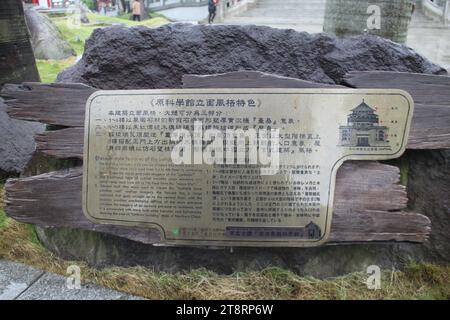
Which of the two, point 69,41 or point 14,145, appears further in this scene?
point 69,41

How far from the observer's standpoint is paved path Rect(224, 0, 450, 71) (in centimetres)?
1111

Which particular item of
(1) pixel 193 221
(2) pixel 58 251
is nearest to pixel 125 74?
(1) pixel 193 221

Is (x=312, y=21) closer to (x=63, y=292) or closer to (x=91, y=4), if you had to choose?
(x=63, y=292)

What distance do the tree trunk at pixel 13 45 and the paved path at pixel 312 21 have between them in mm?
9671

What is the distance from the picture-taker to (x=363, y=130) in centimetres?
222

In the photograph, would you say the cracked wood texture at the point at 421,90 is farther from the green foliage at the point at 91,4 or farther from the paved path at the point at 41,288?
the green foliage at the point at 91,4

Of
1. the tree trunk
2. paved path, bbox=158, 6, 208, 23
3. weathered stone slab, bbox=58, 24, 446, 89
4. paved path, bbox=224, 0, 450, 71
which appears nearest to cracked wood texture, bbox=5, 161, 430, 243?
weathered stone slab, bbox=58, 24, 446, 89

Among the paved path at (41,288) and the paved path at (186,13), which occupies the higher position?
the paved path at (41,288)

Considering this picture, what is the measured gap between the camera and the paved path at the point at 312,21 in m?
11.1

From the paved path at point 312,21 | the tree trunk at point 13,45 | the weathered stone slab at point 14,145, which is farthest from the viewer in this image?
the paved path at point 312,21

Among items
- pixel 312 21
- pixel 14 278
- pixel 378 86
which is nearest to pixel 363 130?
pixel 378 86

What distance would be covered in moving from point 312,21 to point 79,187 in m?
14.1

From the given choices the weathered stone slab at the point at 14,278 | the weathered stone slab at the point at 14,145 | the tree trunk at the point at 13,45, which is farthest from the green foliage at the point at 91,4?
the weathered stone slab at the point at 14,278

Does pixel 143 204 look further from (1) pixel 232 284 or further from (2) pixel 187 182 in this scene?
(1) pixel 232 284
